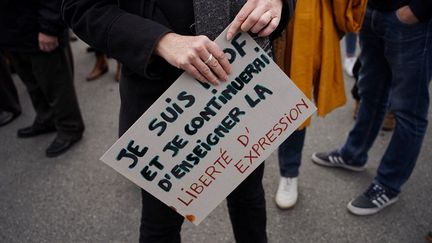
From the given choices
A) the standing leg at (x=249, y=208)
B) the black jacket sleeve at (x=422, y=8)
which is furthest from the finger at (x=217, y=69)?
the black jacket sleeve at (x=422, y=8)

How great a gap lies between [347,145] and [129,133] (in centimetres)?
142

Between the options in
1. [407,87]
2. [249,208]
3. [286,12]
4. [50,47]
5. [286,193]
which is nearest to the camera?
[286,12]

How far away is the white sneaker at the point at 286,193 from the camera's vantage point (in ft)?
5.95

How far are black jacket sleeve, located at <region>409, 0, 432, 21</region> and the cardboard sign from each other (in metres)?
0.62

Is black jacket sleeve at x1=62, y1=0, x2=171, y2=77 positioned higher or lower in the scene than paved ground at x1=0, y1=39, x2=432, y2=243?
higher

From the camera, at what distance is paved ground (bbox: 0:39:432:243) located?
66.8 inches

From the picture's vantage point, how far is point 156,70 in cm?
89

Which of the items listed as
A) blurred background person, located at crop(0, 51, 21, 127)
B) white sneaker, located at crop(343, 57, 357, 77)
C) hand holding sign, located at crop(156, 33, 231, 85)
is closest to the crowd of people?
hand holding sign, located at crop(156, 33, 231, 85)

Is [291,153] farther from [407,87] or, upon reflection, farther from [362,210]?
[407,87]

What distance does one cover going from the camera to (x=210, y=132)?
3.11ft

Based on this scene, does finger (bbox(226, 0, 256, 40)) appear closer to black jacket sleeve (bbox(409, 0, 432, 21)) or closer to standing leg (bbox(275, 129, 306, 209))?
black jacket sleeve (bbox(409, 0, 432, 21))

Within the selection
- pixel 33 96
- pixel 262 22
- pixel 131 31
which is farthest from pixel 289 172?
pixel 33 96

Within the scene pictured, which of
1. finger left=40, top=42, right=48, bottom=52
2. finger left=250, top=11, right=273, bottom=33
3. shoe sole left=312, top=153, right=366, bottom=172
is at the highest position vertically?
finger left=250, top=11, right=273, bottom=33

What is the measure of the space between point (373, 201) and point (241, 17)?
50.8 inches
